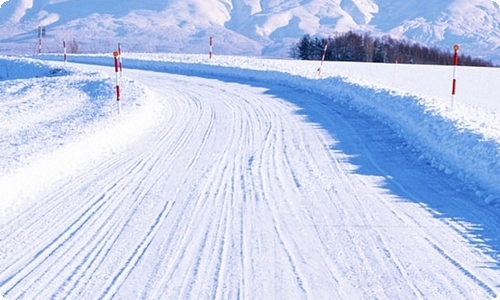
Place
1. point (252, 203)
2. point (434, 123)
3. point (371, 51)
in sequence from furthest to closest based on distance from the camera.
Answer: point (371, 51) < point (434, 123) < point (252, 203)

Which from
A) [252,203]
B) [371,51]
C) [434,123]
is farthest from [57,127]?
[371,51]

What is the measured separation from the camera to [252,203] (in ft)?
26.2

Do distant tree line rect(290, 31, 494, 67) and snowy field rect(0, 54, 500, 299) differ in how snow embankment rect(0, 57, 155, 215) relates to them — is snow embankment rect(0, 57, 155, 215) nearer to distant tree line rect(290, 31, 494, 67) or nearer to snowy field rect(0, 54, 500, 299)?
snowy field rect(0, 54, 500, 299)

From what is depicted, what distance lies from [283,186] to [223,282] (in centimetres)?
311

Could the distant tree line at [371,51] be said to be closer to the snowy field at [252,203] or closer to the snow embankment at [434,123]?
the snow embankment at [434,123]

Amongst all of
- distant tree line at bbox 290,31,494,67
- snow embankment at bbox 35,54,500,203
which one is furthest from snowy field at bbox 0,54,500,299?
distant tree line at bbox 290,31,494,67

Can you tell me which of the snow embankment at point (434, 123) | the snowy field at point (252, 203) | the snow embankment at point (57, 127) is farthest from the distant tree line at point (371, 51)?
the snowy field at point (252, 203)

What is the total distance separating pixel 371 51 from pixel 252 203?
5499 cm

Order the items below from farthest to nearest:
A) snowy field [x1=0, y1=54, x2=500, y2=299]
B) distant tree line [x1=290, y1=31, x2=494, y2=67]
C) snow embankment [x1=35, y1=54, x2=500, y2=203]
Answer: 1. distant tree line [x1=290, y1=31, x2=494, y2=67]
2. snow embankment [x1=35, y1=54, x2=500, y2=203]
3. snowy field [x1=0, y1=54, x2=500, y2=299]

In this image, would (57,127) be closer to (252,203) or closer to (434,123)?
(252,203)

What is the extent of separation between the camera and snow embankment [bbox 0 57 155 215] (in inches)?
358

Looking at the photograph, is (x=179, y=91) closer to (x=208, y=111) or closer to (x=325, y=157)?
(x=208, y=111)

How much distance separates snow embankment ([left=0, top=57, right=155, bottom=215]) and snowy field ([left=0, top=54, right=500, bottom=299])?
0.15ft

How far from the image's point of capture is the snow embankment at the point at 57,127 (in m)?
9.09
